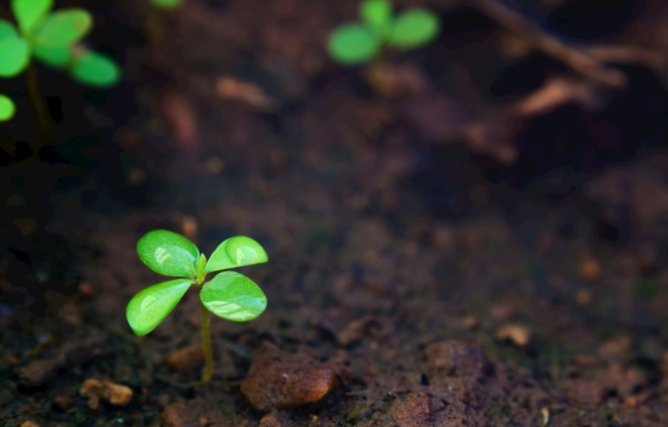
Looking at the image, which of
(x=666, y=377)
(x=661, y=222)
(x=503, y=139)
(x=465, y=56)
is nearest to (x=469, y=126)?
(x=503, y=139)

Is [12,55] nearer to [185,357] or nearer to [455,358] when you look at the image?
[185,357]

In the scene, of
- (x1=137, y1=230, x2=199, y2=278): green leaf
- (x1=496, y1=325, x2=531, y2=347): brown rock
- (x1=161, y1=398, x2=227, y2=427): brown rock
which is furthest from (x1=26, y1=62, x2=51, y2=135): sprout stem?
(x1=496, y1=325, x2=531, y2=347): brown rock

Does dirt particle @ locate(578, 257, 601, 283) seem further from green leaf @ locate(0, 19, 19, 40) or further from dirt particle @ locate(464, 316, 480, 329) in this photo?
green leaf @ locate(0, 19, 19, 40)

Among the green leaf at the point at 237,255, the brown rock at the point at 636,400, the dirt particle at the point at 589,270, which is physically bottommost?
the brown rock at the point at 636,400

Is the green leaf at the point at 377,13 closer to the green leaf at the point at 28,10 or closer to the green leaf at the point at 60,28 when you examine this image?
the green leaf at the point at 60,28

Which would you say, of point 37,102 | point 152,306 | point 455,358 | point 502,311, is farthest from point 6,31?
point 502,311

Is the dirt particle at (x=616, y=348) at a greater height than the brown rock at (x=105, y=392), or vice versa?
the dirt particle at (x=616, y=348)

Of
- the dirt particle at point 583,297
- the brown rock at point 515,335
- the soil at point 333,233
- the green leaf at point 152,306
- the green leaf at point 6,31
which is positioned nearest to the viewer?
the green leaf at point 152,306

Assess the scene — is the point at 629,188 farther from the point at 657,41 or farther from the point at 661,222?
the point at 657,41

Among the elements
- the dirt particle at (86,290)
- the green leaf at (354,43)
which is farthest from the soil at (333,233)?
the green leaf at (354,43)
